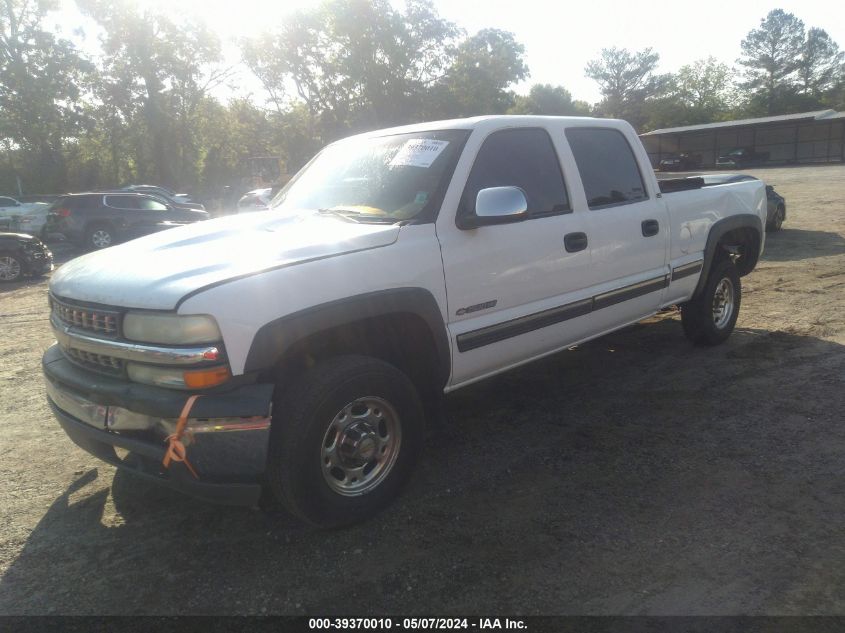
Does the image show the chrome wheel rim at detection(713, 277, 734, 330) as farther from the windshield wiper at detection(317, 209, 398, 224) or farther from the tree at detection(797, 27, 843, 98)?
the tree at detection(797, 27, 843, 98)

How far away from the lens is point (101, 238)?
17219 millimetres

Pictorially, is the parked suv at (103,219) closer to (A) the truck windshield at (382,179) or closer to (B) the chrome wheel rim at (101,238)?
(B) the chrome wheel rim at (101,238)

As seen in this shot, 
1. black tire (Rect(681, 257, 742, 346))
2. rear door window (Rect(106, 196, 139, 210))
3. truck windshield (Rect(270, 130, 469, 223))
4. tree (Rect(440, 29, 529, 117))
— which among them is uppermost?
tree (Rect(440, 29, 529, 117))

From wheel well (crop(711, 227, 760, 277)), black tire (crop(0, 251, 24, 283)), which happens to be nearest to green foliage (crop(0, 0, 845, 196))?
black tire (crop(0, 251, 24, 283))

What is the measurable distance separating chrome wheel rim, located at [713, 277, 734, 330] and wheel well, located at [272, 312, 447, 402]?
3527mm

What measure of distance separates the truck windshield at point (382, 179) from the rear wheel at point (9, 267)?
33.6 ft

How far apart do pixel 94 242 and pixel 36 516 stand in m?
15.5

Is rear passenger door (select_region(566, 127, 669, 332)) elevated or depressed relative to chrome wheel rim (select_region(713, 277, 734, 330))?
elevated

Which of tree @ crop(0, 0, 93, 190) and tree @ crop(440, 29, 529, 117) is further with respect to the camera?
tree @ crop(440, 29, 529, 117)

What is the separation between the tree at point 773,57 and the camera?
7425cm

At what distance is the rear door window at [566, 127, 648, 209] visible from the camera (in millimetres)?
4480

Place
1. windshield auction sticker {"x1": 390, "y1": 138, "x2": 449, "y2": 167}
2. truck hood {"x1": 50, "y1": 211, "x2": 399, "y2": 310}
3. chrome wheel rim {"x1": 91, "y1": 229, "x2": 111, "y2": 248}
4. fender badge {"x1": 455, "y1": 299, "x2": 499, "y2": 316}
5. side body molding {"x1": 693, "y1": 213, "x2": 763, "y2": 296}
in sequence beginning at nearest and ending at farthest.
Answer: truck hood {"x1": 50, "y1": 211, "x2": 399, "y2": 310} → fender badge {"x1": 455, "y1": 299, "x2": 499, "y2": 316} → windshield auction sticker {"x1": 390, "y1": 138, "x2": 449, "y2": 167} → side body molding {"x1": 693, "y1": 213, "x2": 763, "y2": 296} → chrome wheel rim {"x1": 91, "y1": 229, "x2": 111, "y2": 248}

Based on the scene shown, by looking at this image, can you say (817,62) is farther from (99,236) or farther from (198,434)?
(198,434)

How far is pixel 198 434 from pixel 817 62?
8965 centimetres
